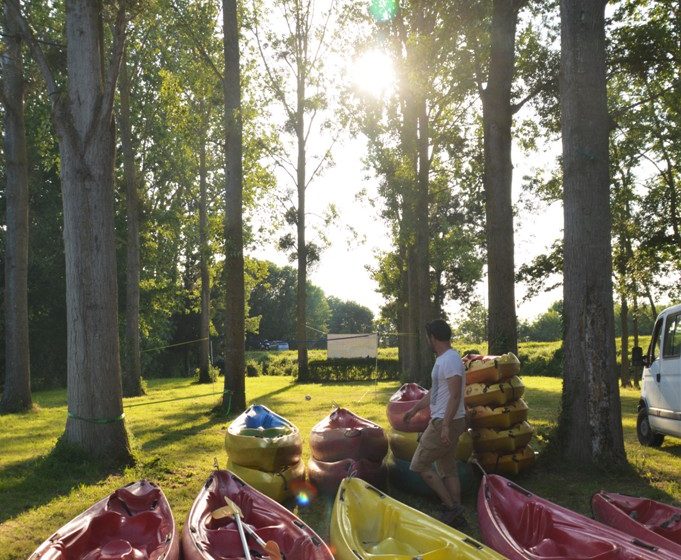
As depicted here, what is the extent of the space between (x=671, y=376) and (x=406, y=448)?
5.23m

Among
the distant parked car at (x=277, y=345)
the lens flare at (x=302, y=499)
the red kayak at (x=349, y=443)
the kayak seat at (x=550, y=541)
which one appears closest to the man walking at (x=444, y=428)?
the kayak seat at (x=550, y=541)

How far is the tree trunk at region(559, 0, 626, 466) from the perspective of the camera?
8.53 meters

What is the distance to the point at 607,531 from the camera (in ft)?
16.6

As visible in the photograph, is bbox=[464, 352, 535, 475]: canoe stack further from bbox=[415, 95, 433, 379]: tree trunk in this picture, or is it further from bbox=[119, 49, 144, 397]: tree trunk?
bbox=[119, 49, 144, 397]: tree trunk

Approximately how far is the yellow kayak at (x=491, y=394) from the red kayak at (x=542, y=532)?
179 centimetres

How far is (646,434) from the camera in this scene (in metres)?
11.6

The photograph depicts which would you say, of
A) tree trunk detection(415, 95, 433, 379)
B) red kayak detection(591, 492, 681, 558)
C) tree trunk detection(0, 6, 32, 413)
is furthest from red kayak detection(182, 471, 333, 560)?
tree trunk detection(415, 95, 433, 379)

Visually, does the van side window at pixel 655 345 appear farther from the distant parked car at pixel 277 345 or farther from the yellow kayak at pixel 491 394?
the distant parked car at pixel 277 345

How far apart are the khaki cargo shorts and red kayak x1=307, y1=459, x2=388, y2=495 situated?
1.01 metres

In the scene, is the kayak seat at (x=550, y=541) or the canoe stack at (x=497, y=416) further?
the canoe stack at (x=497, y=416)

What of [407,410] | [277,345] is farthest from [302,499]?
[277,345]

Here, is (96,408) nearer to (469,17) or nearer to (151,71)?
(469,17)

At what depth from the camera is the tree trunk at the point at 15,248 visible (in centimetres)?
1630

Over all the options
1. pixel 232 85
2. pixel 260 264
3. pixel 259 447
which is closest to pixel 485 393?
pixel 259 447
